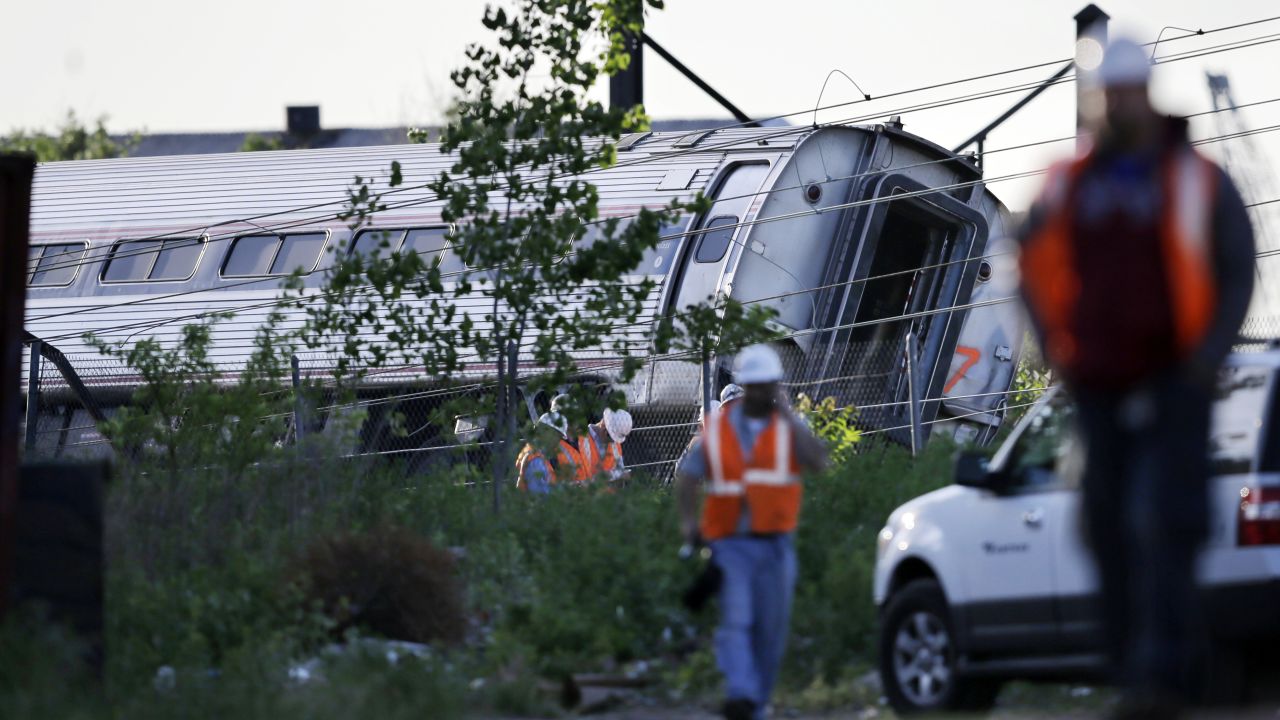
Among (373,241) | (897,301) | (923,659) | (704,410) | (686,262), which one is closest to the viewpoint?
(923,659)

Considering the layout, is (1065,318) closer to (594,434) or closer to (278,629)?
(278,629)

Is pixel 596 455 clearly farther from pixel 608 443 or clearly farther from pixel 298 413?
pixel 298 413

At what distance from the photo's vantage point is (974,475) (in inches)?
328

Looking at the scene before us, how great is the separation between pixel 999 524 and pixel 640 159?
1165 centimetres

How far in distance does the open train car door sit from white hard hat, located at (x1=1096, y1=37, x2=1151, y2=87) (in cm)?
1129

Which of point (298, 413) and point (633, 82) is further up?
point (633, 82)

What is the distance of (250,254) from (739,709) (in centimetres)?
1387

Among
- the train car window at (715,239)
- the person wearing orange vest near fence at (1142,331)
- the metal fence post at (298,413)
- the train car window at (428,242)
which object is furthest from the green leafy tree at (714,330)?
the person wearing orange vest near fence at (1142,331)

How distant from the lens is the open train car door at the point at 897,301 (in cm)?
1744

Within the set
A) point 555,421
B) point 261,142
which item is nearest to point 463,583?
point 555,421

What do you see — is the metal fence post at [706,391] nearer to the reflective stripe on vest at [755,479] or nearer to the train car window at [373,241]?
the train car window at [373,241]

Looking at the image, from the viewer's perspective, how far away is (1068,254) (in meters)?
5.48

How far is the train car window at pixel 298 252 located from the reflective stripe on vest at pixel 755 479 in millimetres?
12605

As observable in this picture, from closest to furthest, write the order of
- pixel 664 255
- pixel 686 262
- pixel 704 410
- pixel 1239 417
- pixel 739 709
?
pixel 1239 417
pixel 739 709
pixel 704 410
pixel 686 262
pixel 664 255
